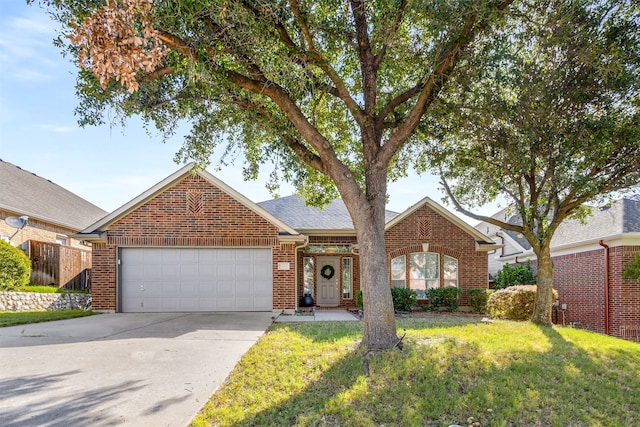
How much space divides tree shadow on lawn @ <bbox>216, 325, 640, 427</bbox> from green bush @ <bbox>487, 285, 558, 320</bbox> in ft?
19.3

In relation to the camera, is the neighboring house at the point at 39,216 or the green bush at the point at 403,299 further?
the neighboring house at the point at 39,216

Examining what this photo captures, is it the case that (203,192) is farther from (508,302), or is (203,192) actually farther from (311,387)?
(508,302)

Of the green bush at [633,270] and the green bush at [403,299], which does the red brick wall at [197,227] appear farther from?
the green bush at [633,270]

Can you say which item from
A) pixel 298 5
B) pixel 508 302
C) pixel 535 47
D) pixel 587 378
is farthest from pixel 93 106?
pixel 508 302

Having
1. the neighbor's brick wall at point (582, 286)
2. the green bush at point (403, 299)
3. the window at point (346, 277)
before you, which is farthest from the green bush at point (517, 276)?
the window at point (346, 277)

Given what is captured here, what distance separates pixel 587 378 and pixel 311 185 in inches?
271

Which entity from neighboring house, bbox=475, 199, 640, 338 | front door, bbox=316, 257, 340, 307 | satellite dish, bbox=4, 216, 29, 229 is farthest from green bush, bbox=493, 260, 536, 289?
satellite dish, bbox=4, 216, 29, 229

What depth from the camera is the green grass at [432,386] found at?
14.5 ft

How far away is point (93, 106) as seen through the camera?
7.45m

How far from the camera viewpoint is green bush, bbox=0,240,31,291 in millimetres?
12422

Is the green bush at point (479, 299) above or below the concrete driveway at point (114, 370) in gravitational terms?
below

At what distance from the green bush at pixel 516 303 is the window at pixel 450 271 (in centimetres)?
235

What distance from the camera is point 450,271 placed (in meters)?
15.8

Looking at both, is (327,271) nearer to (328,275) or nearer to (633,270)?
(328,275)
